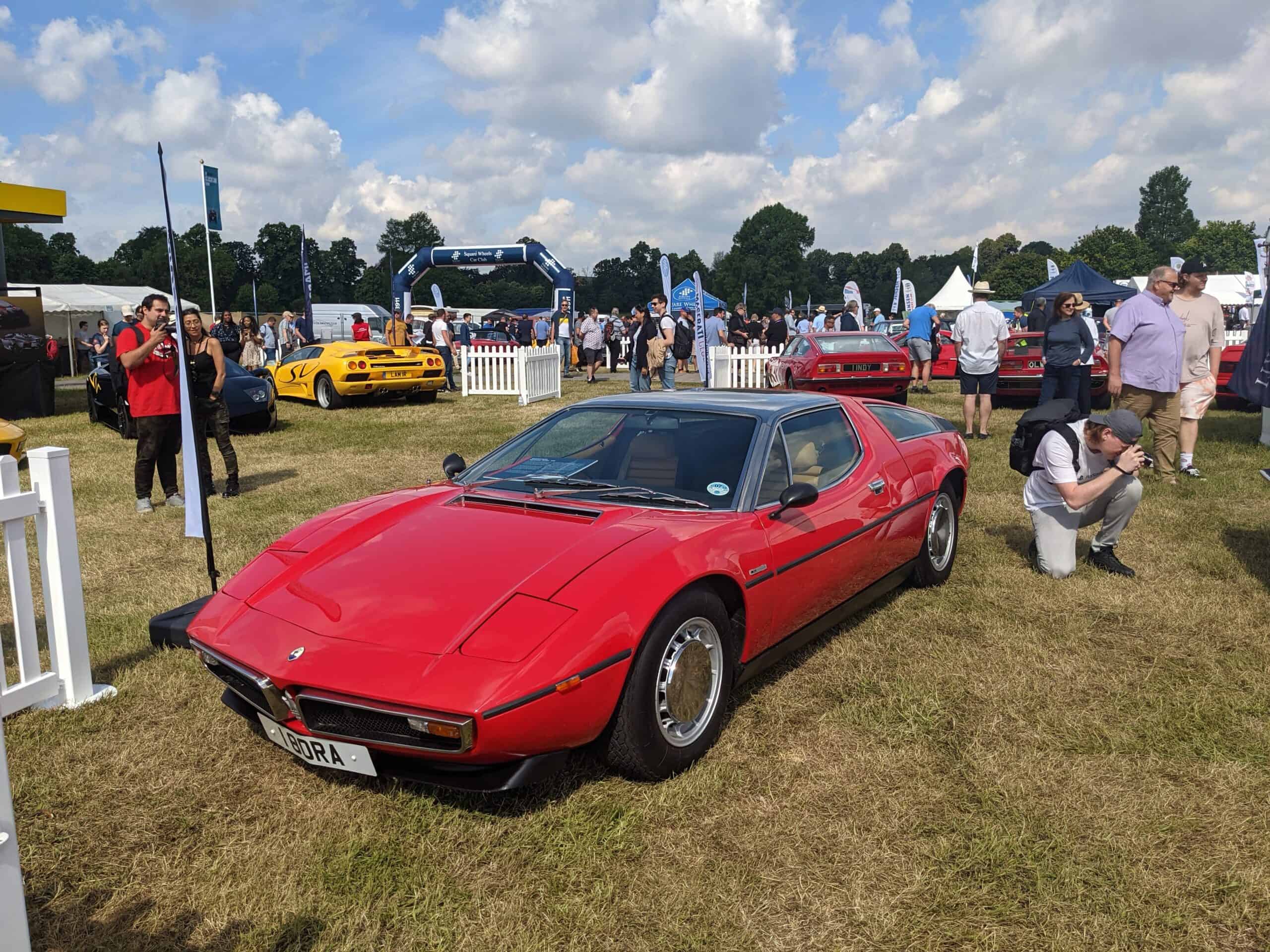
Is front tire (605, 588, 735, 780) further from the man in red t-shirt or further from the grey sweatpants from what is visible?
the man in red t-shirt

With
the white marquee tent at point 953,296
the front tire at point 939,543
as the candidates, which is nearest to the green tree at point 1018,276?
the white marquee tent at point 953,296

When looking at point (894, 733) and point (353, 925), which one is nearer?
point (353, 925)

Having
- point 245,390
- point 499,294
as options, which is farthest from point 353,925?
point 499,294

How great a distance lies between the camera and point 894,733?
3549 millimetres

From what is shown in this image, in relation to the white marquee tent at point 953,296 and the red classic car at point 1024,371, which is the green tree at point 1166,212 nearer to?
the white marquee tent at point 953,296

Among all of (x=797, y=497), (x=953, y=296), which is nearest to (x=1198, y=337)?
(x=797, y=497)

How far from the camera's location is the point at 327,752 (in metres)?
2.82

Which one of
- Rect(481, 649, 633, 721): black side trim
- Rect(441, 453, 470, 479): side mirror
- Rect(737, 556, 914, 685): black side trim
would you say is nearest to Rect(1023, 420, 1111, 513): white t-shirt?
Rect(737, 556, 914, 685): black side trim

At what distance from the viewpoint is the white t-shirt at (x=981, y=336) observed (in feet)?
32.8

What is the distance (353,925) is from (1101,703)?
3005mm

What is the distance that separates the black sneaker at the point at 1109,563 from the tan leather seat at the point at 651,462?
3.20 metres

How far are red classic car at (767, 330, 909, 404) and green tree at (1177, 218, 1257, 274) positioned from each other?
94.1 m

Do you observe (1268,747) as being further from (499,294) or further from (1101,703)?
(499,294)

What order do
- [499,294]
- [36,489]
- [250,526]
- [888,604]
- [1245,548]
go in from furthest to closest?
[499,294] → [250,526] → [1245,548] → [888,604] → [36,489]
